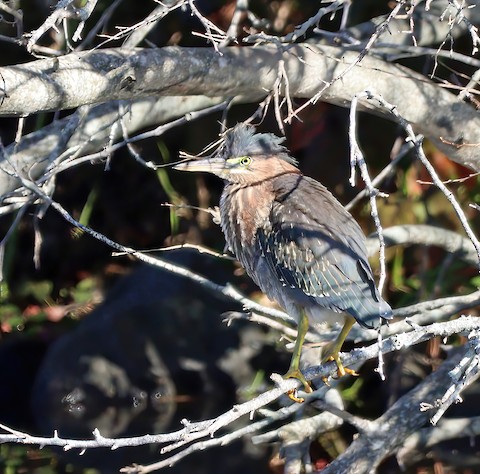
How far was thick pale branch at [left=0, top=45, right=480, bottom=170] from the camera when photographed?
10.4 ft

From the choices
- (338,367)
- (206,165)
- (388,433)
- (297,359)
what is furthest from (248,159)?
(388,433)

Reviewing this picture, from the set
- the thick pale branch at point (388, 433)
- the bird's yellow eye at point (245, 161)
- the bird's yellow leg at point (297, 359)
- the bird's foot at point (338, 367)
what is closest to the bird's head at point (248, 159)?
the bird's yellow eye at point (245, 161)

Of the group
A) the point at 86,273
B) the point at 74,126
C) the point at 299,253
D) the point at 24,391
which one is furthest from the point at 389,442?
the point at 86,273

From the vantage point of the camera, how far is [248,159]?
396 centimetres

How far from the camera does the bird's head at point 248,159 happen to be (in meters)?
3.90

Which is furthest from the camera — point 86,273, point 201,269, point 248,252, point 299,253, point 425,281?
point 86,273

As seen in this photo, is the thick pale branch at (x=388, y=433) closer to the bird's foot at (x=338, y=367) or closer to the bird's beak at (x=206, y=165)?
the bird's foot at (x=338, y=367)

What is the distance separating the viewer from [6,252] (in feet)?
20.1

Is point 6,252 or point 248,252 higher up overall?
point 248,252

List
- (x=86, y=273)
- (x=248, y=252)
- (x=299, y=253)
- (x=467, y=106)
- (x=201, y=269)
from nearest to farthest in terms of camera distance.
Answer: (x=299, y=253) < (x=248, y=252) < (x=467, y=106) < (x=201, y=269) < (x=86, y=273)

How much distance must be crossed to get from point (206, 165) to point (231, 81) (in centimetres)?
34

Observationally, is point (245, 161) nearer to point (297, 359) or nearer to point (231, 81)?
point (231, 81)

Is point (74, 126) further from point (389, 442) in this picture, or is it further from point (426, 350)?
point (426, 350)

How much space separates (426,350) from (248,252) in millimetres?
1917
